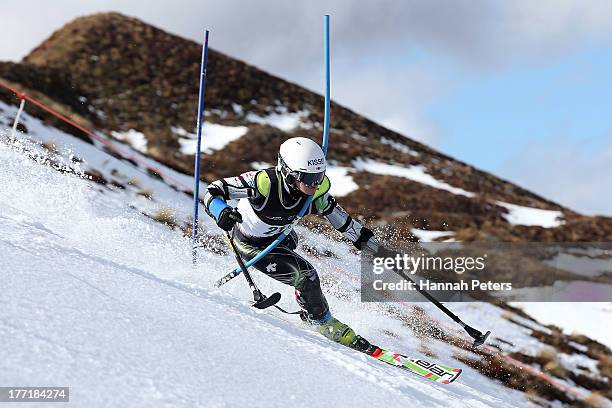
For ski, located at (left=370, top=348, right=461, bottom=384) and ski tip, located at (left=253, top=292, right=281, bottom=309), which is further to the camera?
ski, located at (left=370, top=348, right=461, bottom=384)

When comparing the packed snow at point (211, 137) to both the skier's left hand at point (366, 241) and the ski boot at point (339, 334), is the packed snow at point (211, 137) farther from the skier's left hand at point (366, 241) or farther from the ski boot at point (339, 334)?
the ski boot at point (339, 334)

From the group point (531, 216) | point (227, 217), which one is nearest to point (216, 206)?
point (227, 217)

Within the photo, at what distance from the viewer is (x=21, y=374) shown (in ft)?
9.73

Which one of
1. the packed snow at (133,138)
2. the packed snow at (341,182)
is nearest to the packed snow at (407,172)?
the packed snow at (341,182)

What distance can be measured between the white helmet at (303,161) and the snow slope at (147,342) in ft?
4.54

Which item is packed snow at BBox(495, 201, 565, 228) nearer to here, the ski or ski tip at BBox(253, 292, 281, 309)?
the ski

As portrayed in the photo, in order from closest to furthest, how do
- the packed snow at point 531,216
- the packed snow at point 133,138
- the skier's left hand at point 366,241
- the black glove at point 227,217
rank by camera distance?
1. the black glove at point 227,217
2. the skier's left hand at point 366,241
3. the packed snow at point 531,216
4. the packed snow at point 133,138

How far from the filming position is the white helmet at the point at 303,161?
5934 millimetres

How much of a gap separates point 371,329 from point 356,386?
16.5ft

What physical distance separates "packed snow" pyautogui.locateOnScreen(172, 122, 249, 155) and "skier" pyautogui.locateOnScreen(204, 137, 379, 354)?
23.8 metres

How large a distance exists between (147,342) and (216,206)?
239 cm

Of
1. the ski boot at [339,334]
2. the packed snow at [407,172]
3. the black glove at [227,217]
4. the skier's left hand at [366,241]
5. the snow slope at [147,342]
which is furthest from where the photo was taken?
the packed snow at [407,172]

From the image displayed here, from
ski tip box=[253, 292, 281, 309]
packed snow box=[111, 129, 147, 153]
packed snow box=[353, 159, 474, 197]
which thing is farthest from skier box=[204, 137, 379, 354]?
packed snow box=[353, 159, 474, 197]

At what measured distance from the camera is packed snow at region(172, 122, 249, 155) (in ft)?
101
